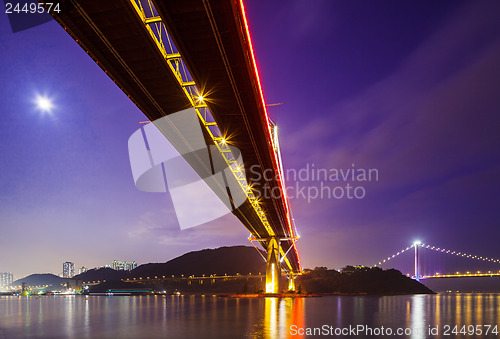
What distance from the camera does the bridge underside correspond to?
49.6 ft

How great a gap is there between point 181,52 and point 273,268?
5858cm

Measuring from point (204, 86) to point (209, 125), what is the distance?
5746 mm

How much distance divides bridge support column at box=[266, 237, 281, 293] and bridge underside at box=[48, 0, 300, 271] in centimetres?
4761

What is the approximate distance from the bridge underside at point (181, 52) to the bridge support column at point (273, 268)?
1874 inches

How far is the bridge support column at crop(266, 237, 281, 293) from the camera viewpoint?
70.9 metres

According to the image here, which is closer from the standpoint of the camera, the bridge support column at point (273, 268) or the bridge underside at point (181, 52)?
the bridge underside at point (181, 52)

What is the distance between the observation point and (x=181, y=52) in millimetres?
17422

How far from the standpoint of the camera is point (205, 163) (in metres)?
33.6

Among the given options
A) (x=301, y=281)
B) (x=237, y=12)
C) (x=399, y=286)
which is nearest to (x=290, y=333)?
(x=237, y=12)

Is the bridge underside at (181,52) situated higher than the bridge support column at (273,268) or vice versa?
A: the bridge underside at (181,52)

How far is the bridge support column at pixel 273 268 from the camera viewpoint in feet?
233

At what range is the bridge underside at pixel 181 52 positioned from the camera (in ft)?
49.6

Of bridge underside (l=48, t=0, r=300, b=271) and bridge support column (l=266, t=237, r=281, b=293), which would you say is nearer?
bridge underside (l=48, t=0, r=300, b=271)

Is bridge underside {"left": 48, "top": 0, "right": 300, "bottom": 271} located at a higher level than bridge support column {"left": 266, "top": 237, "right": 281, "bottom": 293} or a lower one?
higher
